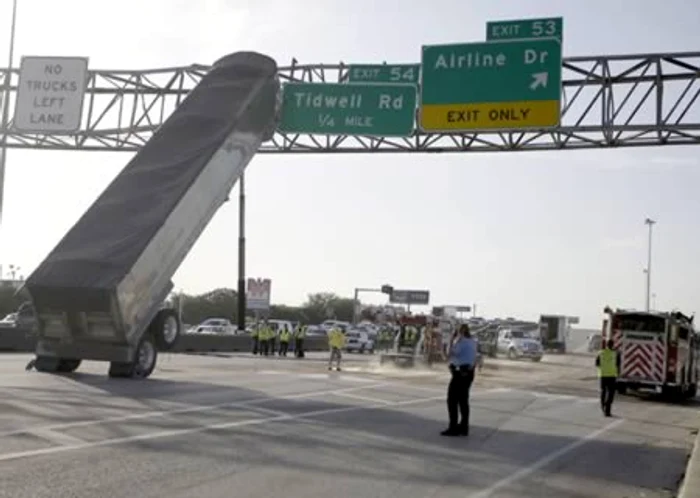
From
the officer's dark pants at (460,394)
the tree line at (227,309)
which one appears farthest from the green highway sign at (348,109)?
the tree line at (227,309)

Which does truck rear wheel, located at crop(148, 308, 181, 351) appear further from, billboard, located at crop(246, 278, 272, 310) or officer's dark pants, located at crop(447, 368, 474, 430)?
billboard, located at crop(246, 278, 272, 310)

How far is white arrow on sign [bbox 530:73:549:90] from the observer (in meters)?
23.7

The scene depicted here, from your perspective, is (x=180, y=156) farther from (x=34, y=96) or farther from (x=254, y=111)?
(x=34, y=96)

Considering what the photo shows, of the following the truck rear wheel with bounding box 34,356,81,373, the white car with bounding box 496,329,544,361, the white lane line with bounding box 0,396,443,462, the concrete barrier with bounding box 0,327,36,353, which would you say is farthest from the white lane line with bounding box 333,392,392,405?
the white car with bounding box 496,329,544,361

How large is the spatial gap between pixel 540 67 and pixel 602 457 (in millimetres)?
12174

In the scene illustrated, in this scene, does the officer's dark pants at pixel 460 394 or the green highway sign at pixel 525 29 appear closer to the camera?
the officer's dark pants at pixel 460 394

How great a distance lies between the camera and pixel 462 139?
85.0ft

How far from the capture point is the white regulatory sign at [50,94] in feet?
90.0

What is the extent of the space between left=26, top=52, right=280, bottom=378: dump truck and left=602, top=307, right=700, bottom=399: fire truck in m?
12.1

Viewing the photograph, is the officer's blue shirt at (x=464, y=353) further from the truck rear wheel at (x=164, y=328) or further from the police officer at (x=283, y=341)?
the police officer at (x=283, y=341)

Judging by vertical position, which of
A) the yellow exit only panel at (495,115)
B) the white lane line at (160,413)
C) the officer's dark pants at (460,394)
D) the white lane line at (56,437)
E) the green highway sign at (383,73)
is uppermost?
the green highway sign at (383,73)

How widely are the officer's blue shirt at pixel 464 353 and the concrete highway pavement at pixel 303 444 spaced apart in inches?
44.3

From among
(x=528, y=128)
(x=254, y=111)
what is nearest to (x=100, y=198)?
(x=254, y=111)

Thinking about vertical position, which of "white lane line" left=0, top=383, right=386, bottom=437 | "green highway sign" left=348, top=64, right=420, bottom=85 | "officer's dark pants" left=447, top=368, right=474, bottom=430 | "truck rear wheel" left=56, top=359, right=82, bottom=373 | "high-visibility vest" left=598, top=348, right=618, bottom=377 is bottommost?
"white lane line" left=0, top=383, right=386, bottom=437
